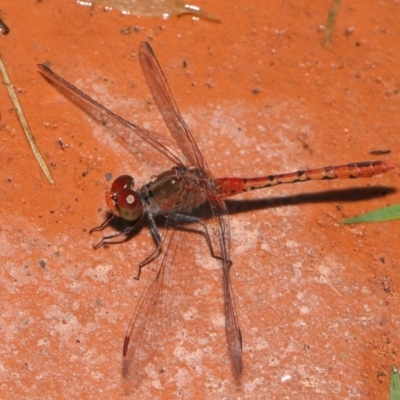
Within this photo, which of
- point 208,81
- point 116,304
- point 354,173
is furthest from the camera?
point 208,81

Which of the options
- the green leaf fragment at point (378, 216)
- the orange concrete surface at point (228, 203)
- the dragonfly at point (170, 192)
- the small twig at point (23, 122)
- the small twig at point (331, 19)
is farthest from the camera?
the small twig at point (331, 19)

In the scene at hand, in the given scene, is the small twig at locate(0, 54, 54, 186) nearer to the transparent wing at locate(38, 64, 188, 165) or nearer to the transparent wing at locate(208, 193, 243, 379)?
A: the transparent wing at locate(38, 64, 188, 165)

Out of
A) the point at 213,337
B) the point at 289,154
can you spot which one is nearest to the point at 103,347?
the point at 213,337

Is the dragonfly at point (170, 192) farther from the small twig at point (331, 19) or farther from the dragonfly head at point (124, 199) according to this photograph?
the small twig at point (331, 19)

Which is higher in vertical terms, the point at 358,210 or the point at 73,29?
the point at 73,29

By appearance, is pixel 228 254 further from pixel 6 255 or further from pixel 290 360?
pixel 6 255

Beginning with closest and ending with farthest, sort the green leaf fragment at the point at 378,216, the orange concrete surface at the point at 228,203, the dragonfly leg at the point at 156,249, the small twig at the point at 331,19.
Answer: the orange concrete surface at the point at 228,203 < the dragonfly leg at the point at 156,249 < the green leaf fragment at the point at 378,216 < the small twig at the point at 331,19

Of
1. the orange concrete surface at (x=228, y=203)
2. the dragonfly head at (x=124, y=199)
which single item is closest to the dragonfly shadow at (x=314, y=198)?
the orange concrete surface at (x=228, y=203)

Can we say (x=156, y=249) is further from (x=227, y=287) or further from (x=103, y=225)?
(x=227, y=287)
